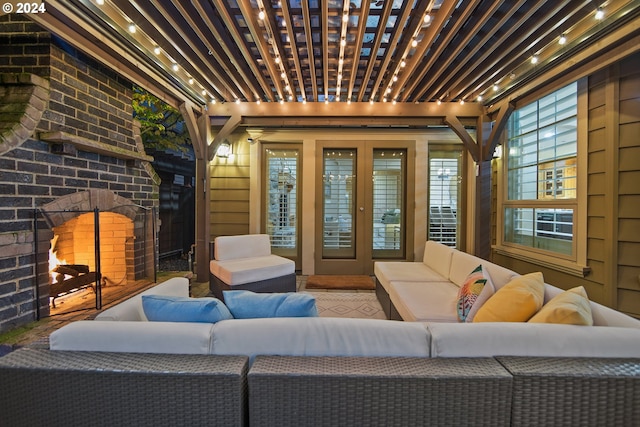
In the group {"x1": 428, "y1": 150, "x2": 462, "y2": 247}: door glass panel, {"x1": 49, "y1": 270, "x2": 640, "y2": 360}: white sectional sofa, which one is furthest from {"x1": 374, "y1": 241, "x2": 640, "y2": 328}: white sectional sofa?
{"x1": 428, "y1": 150, "x2": 462, "y2": 247}: door glass panel

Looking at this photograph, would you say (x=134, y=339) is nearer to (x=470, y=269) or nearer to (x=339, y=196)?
(x=470, y=269)

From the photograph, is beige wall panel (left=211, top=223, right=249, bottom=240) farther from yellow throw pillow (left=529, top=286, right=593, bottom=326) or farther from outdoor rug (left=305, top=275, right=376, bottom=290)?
yellow throw pillow (left=529, top=286, right=593, bottom=326)

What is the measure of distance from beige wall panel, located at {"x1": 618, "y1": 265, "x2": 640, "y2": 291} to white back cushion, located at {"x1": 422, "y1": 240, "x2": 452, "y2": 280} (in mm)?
1398

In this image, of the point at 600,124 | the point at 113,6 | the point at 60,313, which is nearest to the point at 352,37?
the point at 113,6

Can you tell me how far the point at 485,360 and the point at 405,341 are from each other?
0.95 feet

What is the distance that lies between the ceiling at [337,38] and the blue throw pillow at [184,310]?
2.06 metres

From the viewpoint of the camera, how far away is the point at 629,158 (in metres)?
2.44

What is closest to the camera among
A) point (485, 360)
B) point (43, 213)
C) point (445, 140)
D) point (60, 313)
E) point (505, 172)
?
point (485, 360)

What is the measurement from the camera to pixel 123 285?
3.29 meters

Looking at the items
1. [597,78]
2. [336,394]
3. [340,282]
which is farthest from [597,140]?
[336,394]

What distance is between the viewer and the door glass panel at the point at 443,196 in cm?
473

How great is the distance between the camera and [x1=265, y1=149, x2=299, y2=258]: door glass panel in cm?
475

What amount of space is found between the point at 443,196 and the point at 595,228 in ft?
7.12

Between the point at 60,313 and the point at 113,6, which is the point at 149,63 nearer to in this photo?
the point at 113,6
